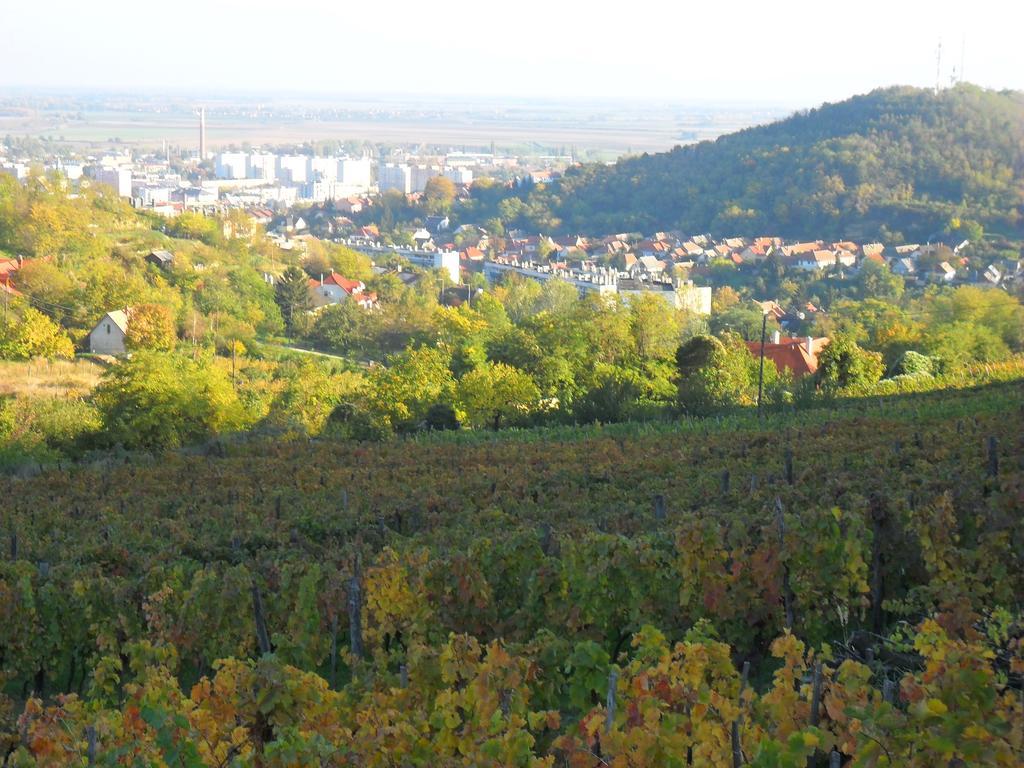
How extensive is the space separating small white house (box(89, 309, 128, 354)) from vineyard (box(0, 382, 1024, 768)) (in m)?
33.0

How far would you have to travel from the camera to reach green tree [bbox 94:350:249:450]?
2665cm

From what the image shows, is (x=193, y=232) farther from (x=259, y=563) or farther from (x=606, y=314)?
(x=259, y=563)

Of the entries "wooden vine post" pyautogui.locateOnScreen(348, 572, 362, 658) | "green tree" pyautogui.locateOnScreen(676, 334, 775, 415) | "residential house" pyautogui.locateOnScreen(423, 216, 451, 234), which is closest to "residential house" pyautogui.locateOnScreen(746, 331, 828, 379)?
"green tree" pyautogui.locateOnScreen(676, 334, 775, 415)

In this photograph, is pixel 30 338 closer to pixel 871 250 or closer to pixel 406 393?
pixel 406 393

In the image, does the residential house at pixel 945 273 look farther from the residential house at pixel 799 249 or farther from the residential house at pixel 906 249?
the residential house at pixel 799 249

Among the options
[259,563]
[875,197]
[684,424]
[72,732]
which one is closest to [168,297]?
[684,424]

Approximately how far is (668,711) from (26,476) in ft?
53.4

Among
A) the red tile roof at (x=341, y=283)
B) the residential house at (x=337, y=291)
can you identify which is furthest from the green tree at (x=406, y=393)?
the red tile roof at (x=341, y=283)

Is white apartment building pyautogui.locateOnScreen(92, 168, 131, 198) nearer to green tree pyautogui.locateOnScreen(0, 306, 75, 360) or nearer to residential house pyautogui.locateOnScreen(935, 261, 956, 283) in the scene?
residential house pyautogui.locateOnScreen(935, 261, 956, 283)

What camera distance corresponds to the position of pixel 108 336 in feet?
153

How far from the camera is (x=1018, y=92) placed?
123 meters

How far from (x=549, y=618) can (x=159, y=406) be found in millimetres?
20546

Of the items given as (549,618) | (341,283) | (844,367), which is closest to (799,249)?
(341,283)

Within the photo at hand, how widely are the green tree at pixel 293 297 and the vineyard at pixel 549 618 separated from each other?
45.6m
